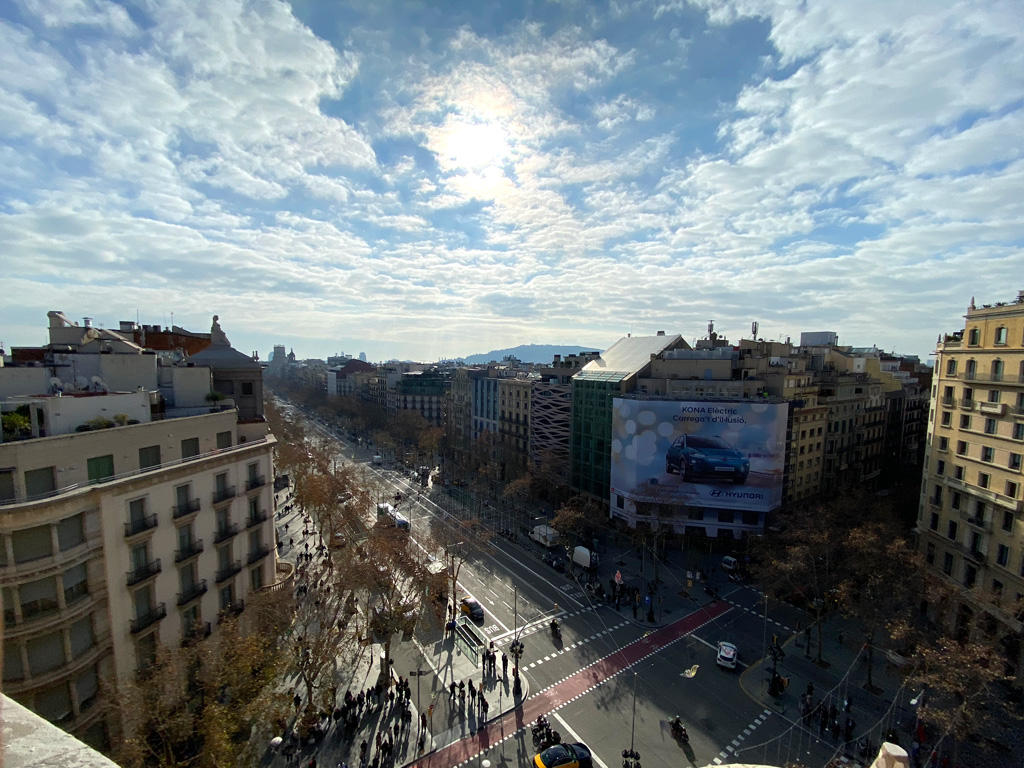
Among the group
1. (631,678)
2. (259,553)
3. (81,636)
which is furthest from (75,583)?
(631,678)

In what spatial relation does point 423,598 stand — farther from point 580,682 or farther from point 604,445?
point 604,445

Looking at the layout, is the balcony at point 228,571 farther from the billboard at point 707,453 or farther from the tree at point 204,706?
the billboard at point 707,453

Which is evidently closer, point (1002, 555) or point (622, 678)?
point (622, 678)

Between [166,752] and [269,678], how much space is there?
140 inches

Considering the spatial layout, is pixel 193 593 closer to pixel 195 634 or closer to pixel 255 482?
pixel 195 634

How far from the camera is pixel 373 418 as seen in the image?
12444 cm

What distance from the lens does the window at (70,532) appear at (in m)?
20.5

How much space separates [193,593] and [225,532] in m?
3.49

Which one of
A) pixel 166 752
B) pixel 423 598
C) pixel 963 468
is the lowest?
pixel 423 598

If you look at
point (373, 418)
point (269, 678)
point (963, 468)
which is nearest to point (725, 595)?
point (963, 468)

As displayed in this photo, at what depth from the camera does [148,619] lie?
77.6 ft

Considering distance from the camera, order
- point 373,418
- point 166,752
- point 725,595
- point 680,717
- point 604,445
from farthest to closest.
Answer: point 373,418, point 604,445, point 725,595, point 680,717, point 166,752

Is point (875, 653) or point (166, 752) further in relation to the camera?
point (875, 653)

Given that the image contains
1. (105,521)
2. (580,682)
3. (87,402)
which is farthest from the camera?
(580,682)
